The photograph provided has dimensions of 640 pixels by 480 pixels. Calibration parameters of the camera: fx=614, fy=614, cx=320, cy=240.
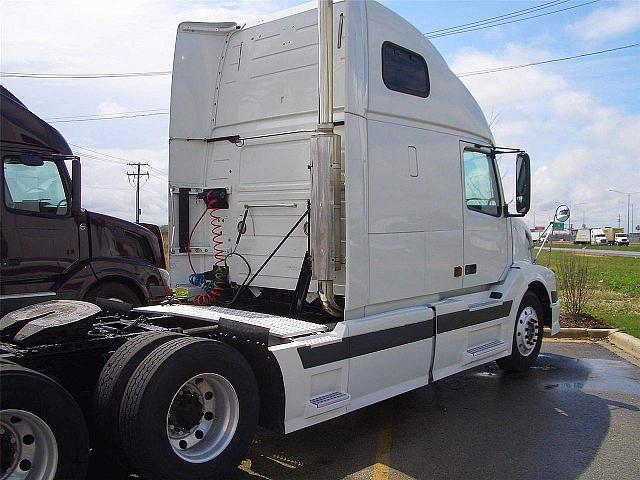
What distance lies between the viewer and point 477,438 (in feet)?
17.7

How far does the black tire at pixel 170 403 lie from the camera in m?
3.69

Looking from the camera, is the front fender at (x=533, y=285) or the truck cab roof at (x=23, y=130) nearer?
the front fender at (x=533, y=285)

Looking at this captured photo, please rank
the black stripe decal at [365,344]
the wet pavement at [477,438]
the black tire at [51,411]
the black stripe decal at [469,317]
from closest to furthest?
1. the black tire at [51,411]
2. the black stripe decal at [365,344]
3. the wet pavement at [477,438]
4. the black stripe decal at [469,317]

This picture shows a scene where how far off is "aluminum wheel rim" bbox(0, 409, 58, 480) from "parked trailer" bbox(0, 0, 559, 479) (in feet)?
0.05

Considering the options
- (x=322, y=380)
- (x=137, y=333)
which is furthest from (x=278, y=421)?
(x=137, y=333)

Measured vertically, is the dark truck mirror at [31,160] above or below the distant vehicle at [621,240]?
above

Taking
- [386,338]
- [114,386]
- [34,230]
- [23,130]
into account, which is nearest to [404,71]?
[386,338]

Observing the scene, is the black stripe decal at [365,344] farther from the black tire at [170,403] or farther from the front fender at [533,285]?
the front fender at [533,285]

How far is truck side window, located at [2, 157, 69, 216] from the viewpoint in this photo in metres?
7.31

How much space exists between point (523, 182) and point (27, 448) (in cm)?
565

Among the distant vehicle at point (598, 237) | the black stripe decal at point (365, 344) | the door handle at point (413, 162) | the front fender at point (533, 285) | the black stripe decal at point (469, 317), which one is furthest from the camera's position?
the distant vehicle at point (598, 237)

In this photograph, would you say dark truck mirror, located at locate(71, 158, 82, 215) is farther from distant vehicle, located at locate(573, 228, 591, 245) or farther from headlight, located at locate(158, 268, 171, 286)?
distant vehicle, located at locate(573, 228, 591, 245)

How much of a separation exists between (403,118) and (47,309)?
3392 mm

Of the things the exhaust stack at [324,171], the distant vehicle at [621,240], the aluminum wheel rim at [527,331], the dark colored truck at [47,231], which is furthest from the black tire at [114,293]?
the distant vehicle at [621,240]
